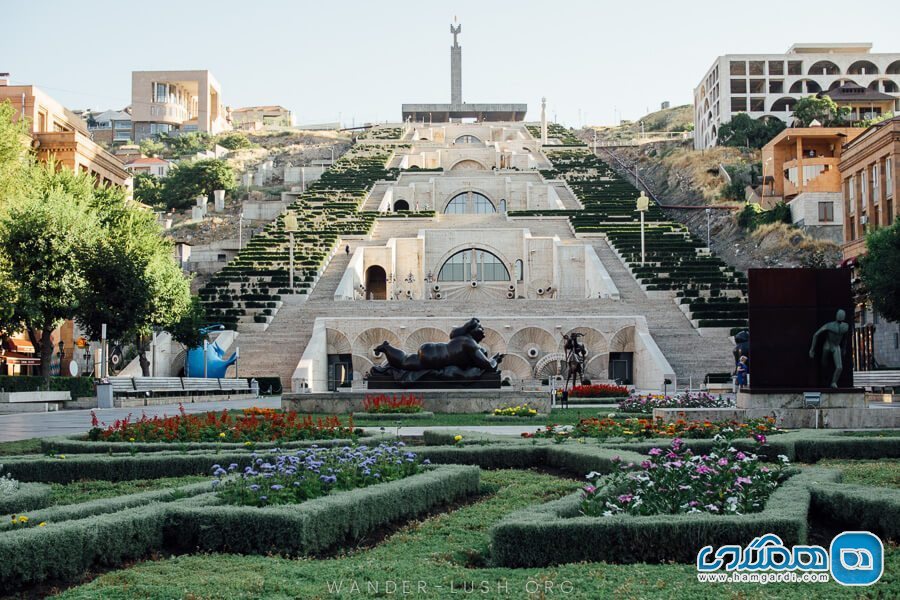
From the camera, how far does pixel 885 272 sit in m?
36.6

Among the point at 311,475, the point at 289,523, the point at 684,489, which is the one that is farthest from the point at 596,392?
the point at 289,523

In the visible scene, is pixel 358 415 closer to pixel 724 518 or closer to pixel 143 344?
pixel 724 518

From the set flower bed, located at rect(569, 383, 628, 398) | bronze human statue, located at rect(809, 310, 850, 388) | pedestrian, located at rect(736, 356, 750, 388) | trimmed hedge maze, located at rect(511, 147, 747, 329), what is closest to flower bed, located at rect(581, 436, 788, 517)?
bronze human statue, located at rect(809, 310, 850, 388)

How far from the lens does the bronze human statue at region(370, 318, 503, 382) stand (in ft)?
84.0

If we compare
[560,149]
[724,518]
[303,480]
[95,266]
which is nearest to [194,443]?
[303,480]

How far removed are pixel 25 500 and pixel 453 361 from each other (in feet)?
55.5

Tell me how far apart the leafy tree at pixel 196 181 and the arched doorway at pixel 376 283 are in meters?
31.8

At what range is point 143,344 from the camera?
41281 mm

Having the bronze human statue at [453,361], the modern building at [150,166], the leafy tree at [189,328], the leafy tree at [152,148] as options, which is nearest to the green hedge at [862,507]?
the bronze human statue at [453,361]

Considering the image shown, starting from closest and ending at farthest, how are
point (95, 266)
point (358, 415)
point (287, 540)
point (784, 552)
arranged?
1. point (784, 552)
2. point (287, 540)
3. point (358, 415)
4. point (95, 266)

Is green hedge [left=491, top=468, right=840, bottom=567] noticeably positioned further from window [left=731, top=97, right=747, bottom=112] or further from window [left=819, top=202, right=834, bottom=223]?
window [left=731, top=97, right=747, bottom=112]

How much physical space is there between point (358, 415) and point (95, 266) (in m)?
17.1

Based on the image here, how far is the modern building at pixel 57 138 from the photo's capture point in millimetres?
48281

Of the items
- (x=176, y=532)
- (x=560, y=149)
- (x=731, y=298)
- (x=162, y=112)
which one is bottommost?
(x=176, y=532)
